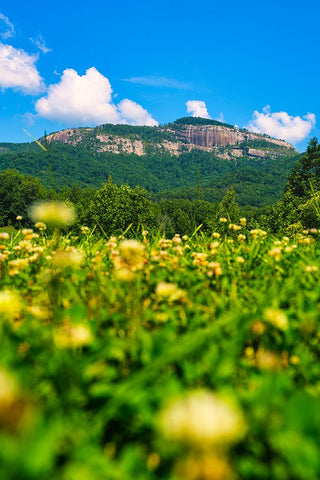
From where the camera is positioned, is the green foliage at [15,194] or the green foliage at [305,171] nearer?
the green foliage at [305,171]

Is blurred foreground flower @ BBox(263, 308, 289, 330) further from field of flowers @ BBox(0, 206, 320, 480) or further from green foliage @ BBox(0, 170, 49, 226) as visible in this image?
green foliage @ BBox(0, 170, 49, 226)

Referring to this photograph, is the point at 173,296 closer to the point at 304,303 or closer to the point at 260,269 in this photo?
the point at 304,303

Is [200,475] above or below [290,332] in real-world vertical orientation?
above

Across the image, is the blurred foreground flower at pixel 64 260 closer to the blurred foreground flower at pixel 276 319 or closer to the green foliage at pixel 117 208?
the blurred foreground flower at pixel 276 319

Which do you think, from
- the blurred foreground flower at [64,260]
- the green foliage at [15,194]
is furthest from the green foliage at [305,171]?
the green foliage at [15,194]

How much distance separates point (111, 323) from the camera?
1.71 metres

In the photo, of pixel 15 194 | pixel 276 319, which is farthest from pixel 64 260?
pixel 15 194

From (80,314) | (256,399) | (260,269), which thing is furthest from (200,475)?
(260,269)

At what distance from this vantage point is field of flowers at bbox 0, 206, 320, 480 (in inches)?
24.4

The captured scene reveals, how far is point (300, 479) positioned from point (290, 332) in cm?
74

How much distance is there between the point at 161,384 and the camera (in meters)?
1.13

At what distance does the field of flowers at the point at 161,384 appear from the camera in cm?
62

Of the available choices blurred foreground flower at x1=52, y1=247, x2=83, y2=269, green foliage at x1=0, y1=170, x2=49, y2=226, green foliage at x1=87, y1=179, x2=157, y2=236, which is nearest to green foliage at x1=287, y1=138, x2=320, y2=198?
green foliage at x1=87, y1=179, x2=157, y2=236

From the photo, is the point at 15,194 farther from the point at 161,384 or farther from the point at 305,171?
the point at 161,384
